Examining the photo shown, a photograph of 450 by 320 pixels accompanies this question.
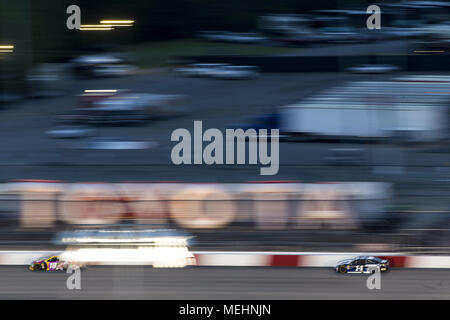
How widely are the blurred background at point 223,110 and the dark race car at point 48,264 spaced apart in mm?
492

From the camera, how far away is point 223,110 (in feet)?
18.8

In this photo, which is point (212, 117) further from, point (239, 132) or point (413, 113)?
point (413, 113)

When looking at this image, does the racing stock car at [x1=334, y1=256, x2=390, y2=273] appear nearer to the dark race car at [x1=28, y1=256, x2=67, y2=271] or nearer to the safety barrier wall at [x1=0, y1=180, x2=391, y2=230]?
the safety barrier wall at [x1=0, y1=180, x2=391, y2=230]

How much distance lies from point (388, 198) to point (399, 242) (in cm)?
50

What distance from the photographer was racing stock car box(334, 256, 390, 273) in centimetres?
380

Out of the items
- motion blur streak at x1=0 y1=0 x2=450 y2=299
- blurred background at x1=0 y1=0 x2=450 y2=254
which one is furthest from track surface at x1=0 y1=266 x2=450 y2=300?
blurred background at x1=0 y1=0 x2=450 y2=254

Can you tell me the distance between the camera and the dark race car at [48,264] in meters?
3.88

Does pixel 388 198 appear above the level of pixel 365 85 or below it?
below

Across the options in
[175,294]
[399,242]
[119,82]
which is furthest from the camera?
[119,82]

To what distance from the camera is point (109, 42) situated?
6023 mm

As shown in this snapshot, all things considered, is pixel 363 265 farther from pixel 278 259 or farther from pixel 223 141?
pixel 223 141

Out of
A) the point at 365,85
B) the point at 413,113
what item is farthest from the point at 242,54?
the point at 413,113

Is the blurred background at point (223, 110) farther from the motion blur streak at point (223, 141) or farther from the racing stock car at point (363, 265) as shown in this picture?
the racing stock car at point (363, 265)

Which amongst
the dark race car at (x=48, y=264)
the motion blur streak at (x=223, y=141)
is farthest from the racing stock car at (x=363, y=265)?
the dark race car at (x=48, y=264)
